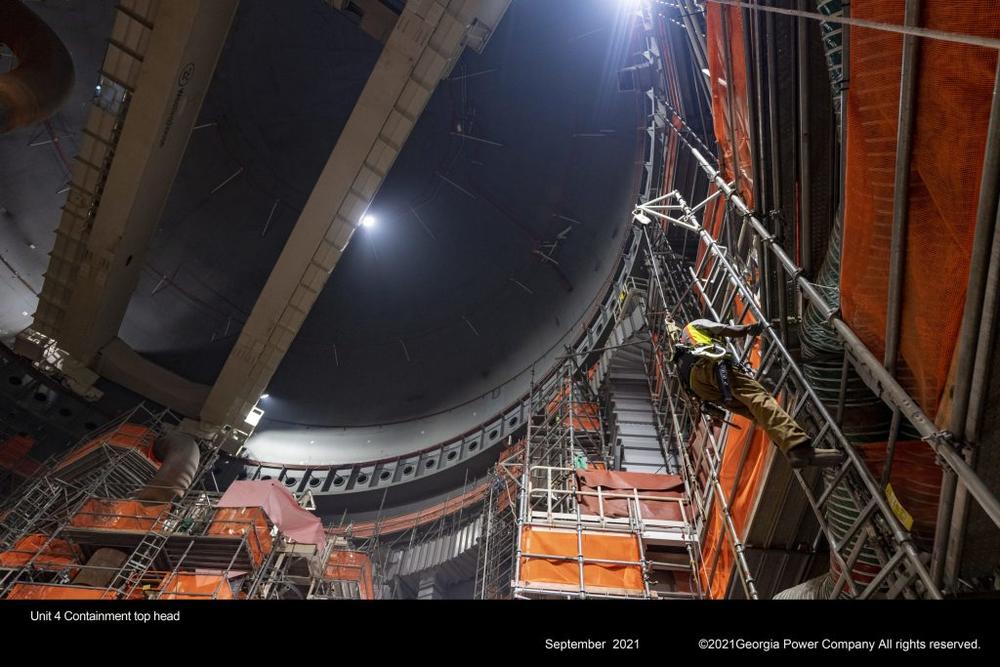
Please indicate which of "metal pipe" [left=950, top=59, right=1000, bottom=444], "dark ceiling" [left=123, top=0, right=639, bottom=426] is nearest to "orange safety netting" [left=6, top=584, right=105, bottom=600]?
"metal pipe" [left=950, top=59, right=1000, bottom=444]

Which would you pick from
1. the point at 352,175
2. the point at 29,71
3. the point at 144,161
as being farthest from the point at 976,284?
the point at 29,71

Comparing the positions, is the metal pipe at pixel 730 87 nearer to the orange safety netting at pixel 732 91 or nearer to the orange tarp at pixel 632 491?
the orange safety netting at pixel 732 91

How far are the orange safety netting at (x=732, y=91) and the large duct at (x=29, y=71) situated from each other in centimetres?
1405

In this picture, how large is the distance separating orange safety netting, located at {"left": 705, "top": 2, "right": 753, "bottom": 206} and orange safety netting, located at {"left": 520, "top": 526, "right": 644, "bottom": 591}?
5283mm

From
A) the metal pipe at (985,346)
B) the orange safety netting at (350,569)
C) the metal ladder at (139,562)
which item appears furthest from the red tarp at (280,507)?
the metal pipe at (985,346)

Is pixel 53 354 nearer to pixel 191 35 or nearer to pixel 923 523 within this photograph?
pixel 191 35

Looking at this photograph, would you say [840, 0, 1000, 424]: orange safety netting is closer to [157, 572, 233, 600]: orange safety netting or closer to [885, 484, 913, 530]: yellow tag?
[885, 484, 913, 530]: yellow tag

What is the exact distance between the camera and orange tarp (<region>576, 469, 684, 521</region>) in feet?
28.3

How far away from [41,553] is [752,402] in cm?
1371

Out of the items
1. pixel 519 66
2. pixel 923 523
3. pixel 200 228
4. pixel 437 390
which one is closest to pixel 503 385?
pixel 437 390

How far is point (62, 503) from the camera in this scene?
13.1m
